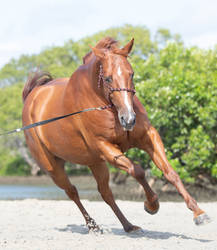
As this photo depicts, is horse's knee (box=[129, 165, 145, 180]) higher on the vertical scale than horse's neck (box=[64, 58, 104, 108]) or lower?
lower

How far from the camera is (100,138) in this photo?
19.4ft

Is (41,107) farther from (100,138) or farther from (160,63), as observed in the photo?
(160,63)

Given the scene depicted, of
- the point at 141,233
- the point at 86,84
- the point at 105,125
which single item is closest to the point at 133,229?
the point at 141,233

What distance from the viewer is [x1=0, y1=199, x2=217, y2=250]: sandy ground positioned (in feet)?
19.2

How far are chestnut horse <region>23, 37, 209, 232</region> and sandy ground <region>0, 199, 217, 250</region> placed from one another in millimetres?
472

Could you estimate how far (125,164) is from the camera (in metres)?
5.66

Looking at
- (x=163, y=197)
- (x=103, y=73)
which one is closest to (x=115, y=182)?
(x=163, y=197)

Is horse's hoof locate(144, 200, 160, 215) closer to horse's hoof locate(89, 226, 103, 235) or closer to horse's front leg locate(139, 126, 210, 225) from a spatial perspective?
horse's front leg locate(139, 126, 210, 225)

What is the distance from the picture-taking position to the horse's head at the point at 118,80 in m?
5.23

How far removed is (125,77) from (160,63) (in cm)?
1376

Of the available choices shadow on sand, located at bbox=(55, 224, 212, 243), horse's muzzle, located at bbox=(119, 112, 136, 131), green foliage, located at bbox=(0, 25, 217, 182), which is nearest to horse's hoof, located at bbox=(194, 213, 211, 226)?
shadow on sand, located at bbox=(55, 224, 212, 243)

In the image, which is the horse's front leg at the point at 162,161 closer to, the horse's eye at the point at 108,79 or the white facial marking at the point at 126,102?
the white facial marking at the point at 126,102

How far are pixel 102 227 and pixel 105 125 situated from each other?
2.76 metres

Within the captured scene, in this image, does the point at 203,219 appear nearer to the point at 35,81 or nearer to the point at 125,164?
the point at 125,164
